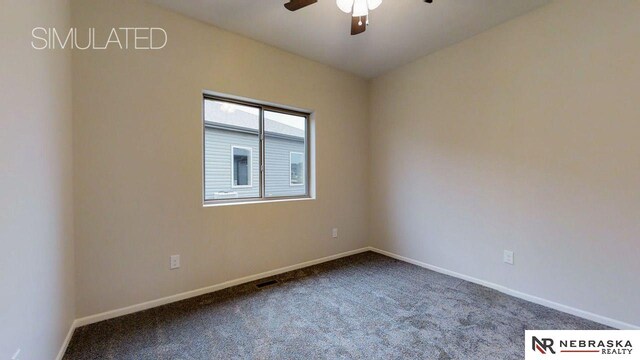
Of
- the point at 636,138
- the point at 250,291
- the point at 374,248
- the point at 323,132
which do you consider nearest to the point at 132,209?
the point at 250,291

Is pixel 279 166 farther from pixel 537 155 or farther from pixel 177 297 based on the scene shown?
pixel 537 155

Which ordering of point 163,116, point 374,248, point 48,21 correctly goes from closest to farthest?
1. point 48,21
2. point 163,116
3. point 374,248

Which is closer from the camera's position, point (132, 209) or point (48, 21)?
point (48, 21)

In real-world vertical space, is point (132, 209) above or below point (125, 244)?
above

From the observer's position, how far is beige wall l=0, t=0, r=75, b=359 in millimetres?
1070

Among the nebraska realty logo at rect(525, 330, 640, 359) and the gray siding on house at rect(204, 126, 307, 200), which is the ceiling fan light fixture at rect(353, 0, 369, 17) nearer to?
the gray siding on house at rect(204, 126, 307, 200)

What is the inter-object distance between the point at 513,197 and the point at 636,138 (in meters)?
0.87

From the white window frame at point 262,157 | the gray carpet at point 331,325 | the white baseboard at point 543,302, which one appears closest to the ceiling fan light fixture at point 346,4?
the white window frame at point 262,157

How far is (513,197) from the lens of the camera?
2.45 meters

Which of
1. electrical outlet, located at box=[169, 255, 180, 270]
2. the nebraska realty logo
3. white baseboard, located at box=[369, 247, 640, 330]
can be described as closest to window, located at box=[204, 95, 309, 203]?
electrical outlet, located at box=[169, 255, 180, 270]

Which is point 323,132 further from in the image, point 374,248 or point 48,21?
point 48,21

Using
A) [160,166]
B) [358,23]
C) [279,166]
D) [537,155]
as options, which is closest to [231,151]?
[279,166]

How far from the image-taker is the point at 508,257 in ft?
8.18

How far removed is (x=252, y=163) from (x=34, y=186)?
1818 millimetres
